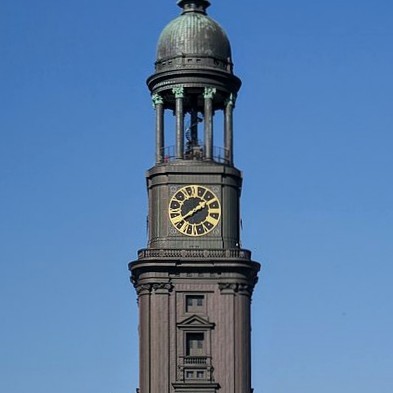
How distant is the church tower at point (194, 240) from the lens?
126188 mm

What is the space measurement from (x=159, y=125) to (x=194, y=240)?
8.18m

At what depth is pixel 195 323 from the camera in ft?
415

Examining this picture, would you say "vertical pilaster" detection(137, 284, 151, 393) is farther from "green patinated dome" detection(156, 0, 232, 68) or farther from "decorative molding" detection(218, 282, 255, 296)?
"green patinated dome" detection(156, 0, 232, 68)

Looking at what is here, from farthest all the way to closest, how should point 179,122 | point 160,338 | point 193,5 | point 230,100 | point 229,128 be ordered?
point 193,5, point 230,100, point 229,128, point 179,122, point 160,338

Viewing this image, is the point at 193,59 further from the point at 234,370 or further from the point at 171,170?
the point at 234,370

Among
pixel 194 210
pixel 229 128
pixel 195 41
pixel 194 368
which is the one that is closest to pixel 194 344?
pixel 194 368

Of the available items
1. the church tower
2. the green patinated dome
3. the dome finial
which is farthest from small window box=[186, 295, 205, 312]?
the dome finial

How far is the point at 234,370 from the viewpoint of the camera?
4958 inches

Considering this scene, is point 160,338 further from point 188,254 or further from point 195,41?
point 195,41

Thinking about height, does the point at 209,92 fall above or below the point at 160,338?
above

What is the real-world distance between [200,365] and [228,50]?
69.7 feet

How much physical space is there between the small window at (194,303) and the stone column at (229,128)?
9538 millimetres

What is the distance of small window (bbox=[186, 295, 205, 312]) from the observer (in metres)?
127

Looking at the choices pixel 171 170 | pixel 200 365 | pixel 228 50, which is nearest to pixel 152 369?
pixel 200 365
